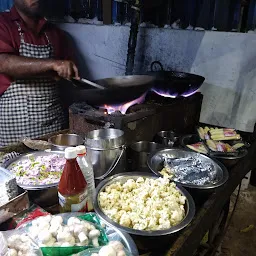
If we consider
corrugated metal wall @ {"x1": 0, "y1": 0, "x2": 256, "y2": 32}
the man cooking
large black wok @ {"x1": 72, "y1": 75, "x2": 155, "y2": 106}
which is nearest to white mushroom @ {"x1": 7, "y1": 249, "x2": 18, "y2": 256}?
large black wok @ {"x1": 72, "y1": 75, "x2": 155, "y2": 106}

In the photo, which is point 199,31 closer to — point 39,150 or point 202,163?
point 202,163

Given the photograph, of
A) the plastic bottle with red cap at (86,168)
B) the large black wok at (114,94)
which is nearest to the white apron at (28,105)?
the large black wok at (114,94)

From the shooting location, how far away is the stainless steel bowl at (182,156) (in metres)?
1.65

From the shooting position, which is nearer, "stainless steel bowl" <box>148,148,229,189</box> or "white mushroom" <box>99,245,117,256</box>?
"white mushroom" <box>99,245,117,256</box>

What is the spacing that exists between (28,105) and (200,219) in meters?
2.39

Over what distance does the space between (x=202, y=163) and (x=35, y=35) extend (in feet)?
8.19

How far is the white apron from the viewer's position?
302 centimetres

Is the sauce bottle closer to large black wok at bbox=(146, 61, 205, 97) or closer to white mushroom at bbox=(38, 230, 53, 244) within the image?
white mushroom at bbox=(38, 230, 53, 244)

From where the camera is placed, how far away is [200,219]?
1466 millimetres

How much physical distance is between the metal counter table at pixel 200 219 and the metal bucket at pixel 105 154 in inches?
23.2

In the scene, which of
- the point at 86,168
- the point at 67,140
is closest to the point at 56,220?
the point at 86,168

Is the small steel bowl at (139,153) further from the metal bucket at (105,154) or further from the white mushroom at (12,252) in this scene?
the white mushroom at (12,252)

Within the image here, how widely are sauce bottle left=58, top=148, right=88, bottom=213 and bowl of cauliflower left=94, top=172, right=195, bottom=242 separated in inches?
5.3

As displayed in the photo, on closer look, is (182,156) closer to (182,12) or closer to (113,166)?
(113,166)
